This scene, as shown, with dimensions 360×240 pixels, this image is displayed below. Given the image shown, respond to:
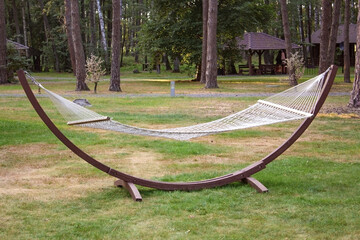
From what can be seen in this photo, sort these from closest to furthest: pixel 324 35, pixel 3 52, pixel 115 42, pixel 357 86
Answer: pixel 357 86 → pixel 324 35 → pixel 115 42 → pixel 3 52

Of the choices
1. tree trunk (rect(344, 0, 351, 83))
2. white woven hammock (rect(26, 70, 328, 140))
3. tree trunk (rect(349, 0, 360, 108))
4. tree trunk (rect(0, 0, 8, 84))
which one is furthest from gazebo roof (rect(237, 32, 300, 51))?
white woven hammock (rect(26, 70, 328, 140))

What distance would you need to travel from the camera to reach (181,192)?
5223 millimetres

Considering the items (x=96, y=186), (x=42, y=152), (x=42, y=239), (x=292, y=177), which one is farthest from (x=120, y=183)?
(x=42, y=152)

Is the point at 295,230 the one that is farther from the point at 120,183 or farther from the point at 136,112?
the point at 136,112

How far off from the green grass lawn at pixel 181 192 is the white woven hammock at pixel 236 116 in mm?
609

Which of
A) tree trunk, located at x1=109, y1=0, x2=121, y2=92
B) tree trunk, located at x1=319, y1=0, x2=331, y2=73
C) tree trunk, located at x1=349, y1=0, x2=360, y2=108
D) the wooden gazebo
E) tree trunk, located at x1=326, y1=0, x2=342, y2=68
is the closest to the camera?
tree trunk, located at x1=349, y1=0, x2=360, y2=108

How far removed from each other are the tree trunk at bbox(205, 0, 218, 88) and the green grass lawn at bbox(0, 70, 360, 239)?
36.0 ft

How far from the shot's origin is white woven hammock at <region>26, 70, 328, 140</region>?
5047mm

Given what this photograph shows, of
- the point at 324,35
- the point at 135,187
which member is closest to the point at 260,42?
the point at 324,35

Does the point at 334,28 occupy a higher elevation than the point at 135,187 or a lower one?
higher

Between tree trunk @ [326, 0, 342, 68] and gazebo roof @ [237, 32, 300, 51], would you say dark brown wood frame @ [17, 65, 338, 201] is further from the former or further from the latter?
gazebo roof @ [237, 32, 300, 51]

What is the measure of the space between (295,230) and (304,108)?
184 cm

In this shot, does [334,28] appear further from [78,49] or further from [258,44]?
[258,44]

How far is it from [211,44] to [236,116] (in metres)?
15.0
